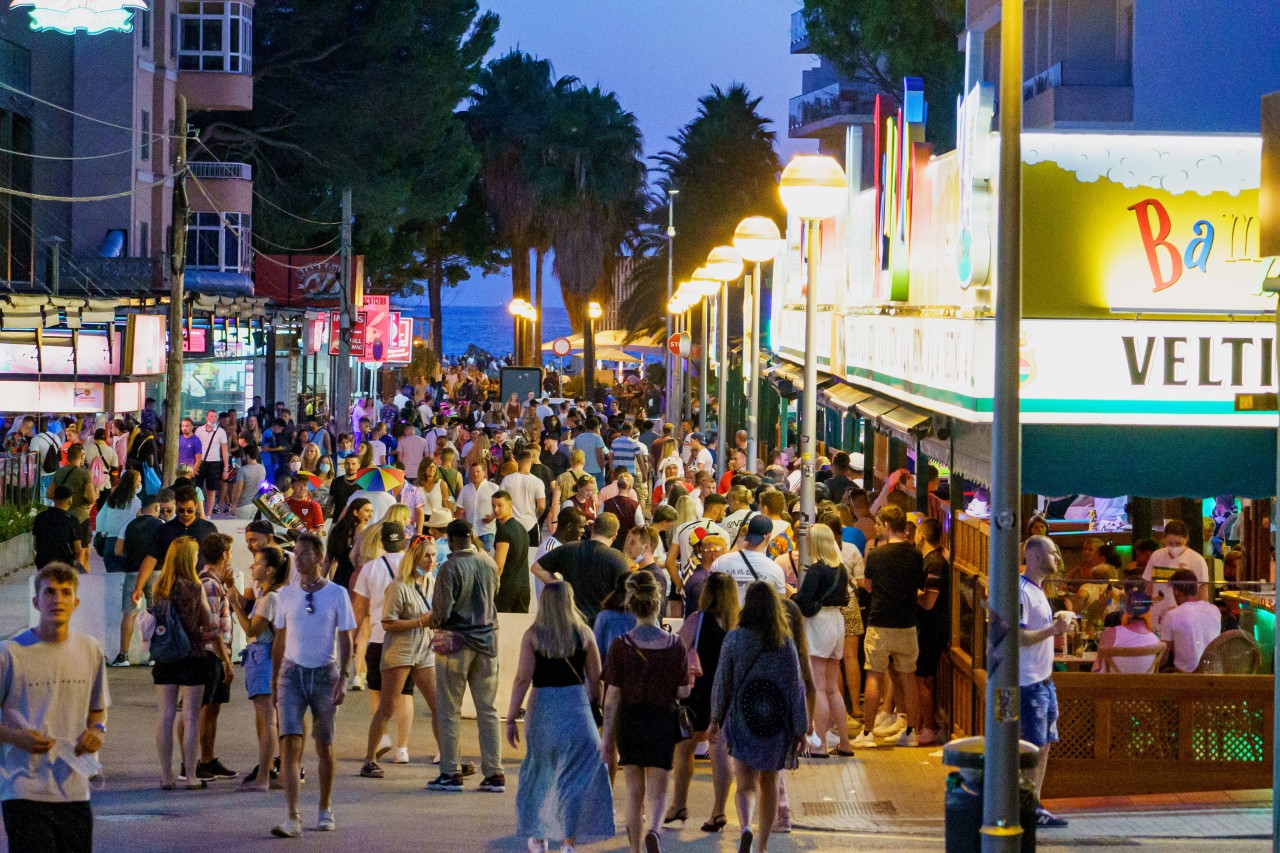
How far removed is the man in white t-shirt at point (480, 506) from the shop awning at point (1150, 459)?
663 cm

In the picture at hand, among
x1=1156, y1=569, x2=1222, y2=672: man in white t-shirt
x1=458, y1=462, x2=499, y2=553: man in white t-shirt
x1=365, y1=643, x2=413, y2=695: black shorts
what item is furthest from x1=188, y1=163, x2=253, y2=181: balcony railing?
x1=1156, y1=569, x2=1222, y2=672: man in white t-shirt

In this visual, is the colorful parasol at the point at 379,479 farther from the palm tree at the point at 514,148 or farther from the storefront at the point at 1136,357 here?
the palm tree at the point at 514,148

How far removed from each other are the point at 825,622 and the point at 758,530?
3.45 ft

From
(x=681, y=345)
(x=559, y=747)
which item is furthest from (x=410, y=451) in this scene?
(x=559, y=747)

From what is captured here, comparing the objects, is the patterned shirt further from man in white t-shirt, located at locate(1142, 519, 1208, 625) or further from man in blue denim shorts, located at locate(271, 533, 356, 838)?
man in white t-shirt, located at locate(1142, 519, 1208, 625)

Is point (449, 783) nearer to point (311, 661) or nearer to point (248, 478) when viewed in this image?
point (311, 661)

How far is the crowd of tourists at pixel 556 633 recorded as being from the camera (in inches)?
361

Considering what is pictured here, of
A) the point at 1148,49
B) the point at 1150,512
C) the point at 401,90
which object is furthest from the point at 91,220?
the point at 1150,512

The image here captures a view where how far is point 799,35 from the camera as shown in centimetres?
5947

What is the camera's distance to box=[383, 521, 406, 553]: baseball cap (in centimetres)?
1230

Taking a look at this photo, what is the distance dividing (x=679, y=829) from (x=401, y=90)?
48.8m

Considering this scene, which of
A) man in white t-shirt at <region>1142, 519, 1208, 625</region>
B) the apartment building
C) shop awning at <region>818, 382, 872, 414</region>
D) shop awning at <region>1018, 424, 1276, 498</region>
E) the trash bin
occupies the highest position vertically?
the apartment building

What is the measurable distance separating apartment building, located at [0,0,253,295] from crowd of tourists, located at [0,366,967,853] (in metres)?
25.9

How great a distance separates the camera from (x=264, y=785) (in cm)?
1114
